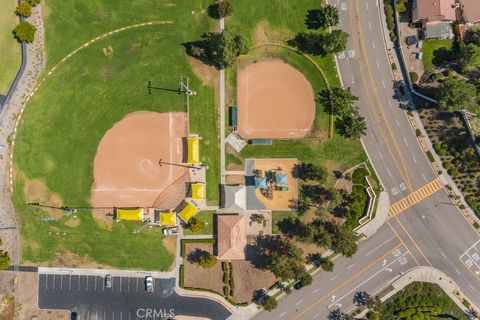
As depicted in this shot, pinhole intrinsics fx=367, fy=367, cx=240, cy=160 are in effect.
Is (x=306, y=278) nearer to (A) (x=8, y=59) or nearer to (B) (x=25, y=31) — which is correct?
(B) (x=25, y=31)

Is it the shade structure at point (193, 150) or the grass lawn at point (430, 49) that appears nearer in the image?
the shade structure at point (193, 150)

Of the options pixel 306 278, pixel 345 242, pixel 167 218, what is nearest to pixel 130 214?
pixel 167 218

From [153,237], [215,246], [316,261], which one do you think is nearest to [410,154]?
[316,261]

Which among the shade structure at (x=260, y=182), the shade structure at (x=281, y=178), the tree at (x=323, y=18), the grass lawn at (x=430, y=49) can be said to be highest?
the tree at (x=323, y=18)

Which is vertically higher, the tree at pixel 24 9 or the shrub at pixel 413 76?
the tree at pixel 24 9

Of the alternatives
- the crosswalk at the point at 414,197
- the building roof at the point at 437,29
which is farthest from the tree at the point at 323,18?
the crosswalk at the point at 414,197

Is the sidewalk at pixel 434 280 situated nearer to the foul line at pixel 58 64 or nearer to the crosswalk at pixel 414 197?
the crosswalk at pixel 414 197
